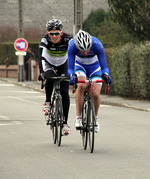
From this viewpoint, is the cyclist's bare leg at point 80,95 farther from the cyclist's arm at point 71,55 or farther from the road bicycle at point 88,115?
the cyclist's arm at point 71,55

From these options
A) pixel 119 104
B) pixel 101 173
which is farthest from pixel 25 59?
pixel 101 173

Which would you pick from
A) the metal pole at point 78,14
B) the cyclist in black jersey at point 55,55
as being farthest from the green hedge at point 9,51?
the cyclist in black jersey at point 55,55

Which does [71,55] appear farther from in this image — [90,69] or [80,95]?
[80,95]

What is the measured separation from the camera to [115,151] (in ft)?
31.4

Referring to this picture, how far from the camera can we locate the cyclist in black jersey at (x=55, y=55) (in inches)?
405

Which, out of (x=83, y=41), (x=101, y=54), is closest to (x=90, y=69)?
(x=101, y=54)

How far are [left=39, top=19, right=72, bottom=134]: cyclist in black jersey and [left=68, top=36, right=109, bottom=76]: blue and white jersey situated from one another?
604 mm

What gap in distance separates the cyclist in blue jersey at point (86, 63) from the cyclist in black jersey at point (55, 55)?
1.81 ft

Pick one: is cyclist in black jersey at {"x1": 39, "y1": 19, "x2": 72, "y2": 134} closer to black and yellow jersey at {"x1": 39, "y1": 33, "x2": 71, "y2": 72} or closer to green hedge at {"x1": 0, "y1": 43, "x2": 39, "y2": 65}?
black and yellow jersey at {"x1": 39, "y1": 33, "x2": 71, "y2": 72}

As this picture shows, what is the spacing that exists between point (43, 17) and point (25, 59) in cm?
3528

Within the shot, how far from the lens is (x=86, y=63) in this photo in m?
9.84

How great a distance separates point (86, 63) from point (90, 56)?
129 mm

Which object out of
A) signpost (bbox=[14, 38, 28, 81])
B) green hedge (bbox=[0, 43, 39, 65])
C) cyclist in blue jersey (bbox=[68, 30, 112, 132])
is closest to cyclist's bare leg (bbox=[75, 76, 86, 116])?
cyclist in blue jersey (bbox=[68, 30, 112, 132])

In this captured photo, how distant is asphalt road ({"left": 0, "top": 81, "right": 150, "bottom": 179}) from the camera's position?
7766mm
